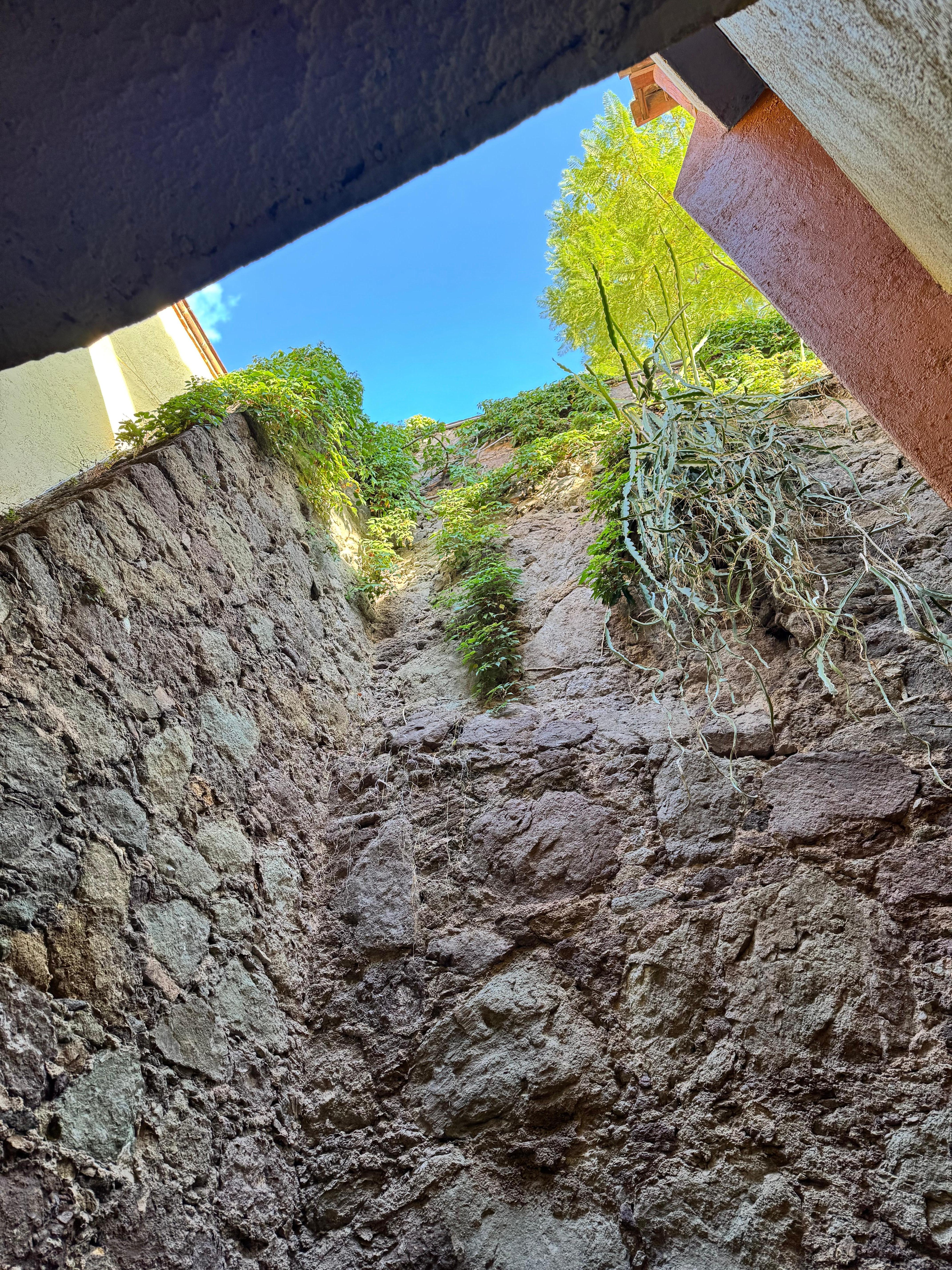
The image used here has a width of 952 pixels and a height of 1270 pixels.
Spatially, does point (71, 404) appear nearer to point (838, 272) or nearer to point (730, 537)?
point (730, 537)

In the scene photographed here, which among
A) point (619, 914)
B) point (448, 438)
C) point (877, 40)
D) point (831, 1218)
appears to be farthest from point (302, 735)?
point (448, 438)

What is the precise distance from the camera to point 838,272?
6.82 feet

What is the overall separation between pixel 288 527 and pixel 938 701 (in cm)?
267

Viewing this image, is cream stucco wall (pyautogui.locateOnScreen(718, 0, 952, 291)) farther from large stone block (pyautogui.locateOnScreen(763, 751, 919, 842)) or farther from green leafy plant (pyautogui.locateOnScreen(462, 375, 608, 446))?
green leafy plant (pyautogui.locateOnScreen(462, 375, 608, 446))

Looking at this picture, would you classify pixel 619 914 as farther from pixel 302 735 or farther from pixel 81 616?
pixel 81 616

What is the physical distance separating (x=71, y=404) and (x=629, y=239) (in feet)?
20.3

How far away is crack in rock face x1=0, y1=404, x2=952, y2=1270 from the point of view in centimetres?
140

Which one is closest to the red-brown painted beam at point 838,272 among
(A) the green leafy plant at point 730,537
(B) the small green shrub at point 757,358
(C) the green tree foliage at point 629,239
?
(A) the green leafy plant at point 730,537

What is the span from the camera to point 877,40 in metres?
1.00

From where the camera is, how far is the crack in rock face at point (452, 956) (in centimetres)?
140

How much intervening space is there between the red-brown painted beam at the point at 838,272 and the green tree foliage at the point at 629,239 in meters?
4.67

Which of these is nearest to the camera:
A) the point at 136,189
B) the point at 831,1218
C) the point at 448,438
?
the point at 136,189

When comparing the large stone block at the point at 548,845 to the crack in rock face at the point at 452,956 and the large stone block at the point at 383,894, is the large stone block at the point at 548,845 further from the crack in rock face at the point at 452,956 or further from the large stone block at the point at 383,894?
the large stone block at the point at 383,894

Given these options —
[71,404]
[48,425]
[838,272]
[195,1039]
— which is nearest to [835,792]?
[838,272]
